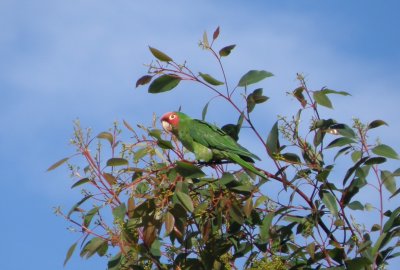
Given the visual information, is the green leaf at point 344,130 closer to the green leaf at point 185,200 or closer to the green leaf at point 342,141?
the green leaf at point 342,141

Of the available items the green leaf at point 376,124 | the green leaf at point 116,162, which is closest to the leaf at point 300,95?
the green leaf at point 376,124

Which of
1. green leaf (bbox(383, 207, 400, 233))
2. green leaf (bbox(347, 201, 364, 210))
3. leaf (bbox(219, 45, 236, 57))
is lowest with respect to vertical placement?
green leaf (bbox(383, 207, 400, 233))

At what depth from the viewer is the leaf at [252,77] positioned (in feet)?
10.1

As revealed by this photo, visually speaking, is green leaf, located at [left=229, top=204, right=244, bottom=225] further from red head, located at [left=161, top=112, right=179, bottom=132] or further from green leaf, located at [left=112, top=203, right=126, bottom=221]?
red head, located at [left=161, top=112, right=179, bottom=132]

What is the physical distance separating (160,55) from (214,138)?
0.51m

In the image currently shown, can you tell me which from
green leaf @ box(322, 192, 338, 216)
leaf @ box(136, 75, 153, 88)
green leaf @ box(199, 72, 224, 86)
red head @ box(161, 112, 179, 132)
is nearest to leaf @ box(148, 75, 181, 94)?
leaf @ box(136, 75, 153, 88)

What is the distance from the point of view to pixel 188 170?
9.34 feet

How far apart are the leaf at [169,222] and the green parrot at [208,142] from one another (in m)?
0.43

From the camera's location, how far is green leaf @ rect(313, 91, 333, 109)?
3018 millimetres

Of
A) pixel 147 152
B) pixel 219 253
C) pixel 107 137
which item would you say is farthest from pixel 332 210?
pixel 107 137

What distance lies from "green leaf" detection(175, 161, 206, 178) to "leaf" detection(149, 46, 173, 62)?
480 millimetres

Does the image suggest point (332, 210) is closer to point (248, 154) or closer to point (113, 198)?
point (248, 154)

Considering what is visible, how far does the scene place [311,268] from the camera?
2.93 m

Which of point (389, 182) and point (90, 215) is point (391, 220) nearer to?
point (389, 182)
